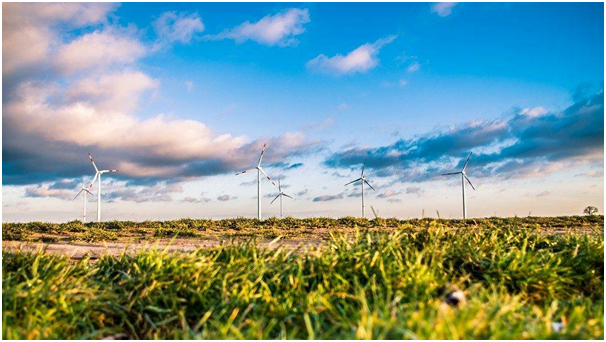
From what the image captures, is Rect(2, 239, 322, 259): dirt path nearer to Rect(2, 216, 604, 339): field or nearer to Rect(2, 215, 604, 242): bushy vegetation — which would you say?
Rect(2, 216, 604, 339): field

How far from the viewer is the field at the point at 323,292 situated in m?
5.10

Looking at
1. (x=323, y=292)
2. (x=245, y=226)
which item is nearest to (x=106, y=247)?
(x=323, y=292)

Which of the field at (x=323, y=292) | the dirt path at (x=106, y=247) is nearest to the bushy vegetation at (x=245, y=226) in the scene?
the dirt path at (x=106, y=247)

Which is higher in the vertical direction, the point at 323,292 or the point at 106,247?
the point at 106,247

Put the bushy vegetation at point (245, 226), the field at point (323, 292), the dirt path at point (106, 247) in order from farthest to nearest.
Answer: the bushy vegetation at point (245, 226) → the dirt path at point (106, 247) → the field at point (323, 292)

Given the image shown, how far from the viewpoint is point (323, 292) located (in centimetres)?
645

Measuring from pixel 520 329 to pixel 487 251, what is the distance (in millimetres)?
3571

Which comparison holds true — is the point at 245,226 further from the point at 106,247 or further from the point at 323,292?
the point at 323,292

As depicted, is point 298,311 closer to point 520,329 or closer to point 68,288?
point 520,329

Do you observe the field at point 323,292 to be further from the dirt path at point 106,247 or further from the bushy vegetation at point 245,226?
the bushy vegetation at point 245,226

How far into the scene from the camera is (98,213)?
42.1m

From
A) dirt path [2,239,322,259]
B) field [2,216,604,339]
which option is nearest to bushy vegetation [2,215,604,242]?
dirt path [2,239,322,259]

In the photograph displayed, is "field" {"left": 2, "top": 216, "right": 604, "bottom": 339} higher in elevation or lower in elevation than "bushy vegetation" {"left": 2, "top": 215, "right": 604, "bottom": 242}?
→ lower

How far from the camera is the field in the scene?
16.7 ft
